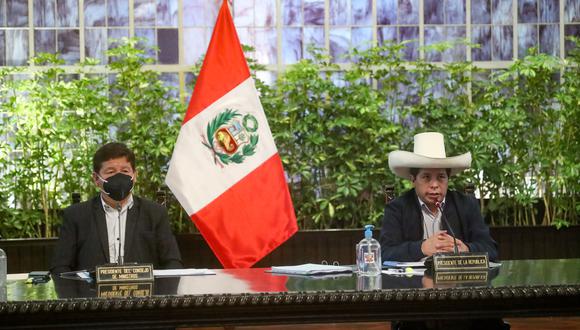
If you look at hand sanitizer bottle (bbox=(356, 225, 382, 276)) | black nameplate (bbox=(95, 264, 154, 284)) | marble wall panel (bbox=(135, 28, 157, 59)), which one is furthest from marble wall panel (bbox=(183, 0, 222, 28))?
black nameplate (bbox=(95, 264, 154, 284))

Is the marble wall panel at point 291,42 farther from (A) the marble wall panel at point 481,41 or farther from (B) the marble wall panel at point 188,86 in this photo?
(A) the marble wall panel at point 481,41

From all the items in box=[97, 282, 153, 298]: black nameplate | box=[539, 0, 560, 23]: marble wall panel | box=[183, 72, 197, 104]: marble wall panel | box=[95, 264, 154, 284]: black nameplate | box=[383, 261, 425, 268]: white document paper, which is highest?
box=[539, 0, 560, 23]: marble wall panel

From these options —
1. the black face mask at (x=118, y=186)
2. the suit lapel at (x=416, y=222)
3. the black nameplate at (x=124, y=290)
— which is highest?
the black face mask at (x=118, y=186)

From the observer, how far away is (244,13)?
7.47 metres

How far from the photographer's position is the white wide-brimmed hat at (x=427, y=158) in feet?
13.2

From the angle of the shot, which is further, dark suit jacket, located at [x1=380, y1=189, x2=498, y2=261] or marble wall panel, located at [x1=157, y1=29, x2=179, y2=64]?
marble wall panel, located at [x1=157, y1=29, x2=179, y2=64]

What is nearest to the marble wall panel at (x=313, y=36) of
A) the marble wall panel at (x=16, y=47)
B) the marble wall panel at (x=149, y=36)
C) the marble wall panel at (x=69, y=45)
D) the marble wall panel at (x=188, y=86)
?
the marble wall panel at (x=188, y=86)

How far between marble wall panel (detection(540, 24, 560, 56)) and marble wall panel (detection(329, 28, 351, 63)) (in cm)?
155

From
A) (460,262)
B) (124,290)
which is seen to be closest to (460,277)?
(460,262)

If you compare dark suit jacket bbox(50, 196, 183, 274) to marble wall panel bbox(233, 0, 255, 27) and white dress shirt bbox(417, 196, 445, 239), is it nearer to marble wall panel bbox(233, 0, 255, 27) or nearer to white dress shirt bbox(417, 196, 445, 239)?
white dress shirt bbox(417, 196, 445, 239)

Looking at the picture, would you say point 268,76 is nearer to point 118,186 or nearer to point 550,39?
point 550,39

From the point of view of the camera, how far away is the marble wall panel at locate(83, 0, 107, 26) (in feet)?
24.1

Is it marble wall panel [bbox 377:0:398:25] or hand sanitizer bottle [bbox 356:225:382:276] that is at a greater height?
→ marble wall panel [bbox 377:0:398:25]

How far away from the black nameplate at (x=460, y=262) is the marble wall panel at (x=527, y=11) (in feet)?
15.5
